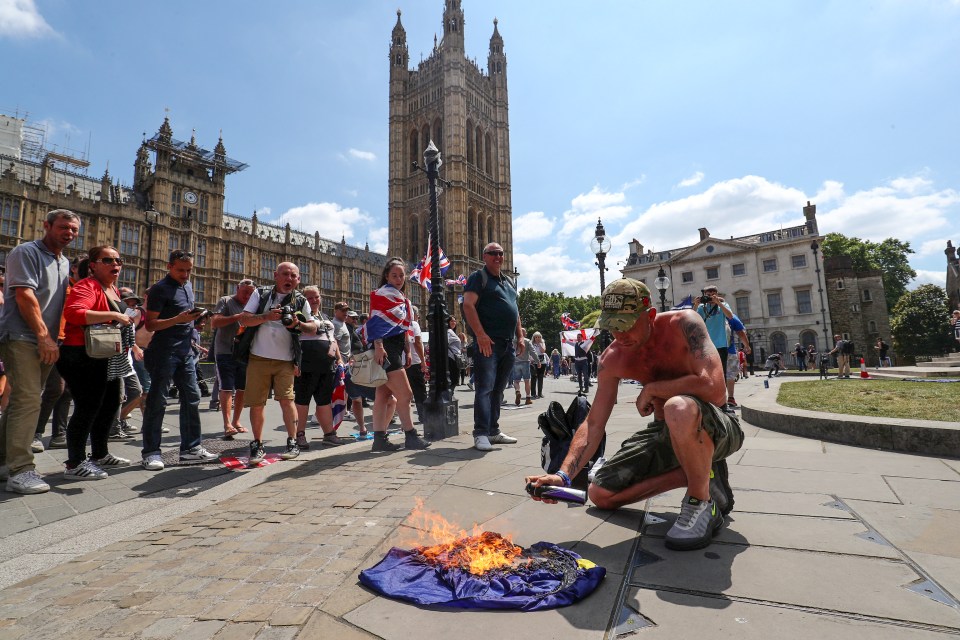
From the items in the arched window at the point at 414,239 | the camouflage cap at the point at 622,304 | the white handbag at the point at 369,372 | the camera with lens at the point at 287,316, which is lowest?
the white handbag at the point at 369,372

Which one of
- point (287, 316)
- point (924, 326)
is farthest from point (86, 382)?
point (924, 326)

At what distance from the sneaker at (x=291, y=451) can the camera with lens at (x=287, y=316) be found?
1.18m

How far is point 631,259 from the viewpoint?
4962 centimetres

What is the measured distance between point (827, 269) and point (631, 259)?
1795cm

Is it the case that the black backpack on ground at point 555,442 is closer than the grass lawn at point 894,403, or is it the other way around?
the black backpack on ground at point 555,442

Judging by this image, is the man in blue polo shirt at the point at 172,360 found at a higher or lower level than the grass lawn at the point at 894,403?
higher

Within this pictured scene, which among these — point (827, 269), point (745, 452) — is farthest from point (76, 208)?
point (827, 269)

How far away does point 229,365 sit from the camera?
6.34 m

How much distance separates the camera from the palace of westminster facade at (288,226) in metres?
37.9

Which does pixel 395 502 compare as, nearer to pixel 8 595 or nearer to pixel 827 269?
pixel 8 595

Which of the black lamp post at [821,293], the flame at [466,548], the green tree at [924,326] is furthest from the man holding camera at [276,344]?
the green tree at [924,326]

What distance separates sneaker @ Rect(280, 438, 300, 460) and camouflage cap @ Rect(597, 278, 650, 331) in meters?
3.42

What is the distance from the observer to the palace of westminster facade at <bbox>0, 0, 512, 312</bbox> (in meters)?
37.9

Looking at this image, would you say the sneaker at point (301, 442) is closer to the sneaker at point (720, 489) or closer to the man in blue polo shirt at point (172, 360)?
the man in blue polo shirt at point (172, 360)
